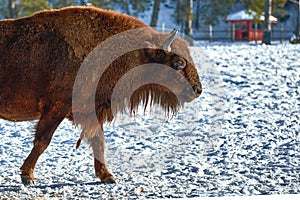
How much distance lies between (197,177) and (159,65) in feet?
4.74

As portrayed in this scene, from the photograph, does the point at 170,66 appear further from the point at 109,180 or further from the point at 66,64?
the point at 109,180

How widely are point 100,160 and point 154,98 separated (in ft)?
3.58

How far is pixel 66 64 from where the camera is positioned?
7980mm

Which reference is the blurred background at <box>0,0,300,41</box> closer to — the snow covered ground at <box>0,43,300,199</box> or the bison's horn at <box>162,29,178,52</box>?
the snow covered ground at <box>0,43,300,199</box>

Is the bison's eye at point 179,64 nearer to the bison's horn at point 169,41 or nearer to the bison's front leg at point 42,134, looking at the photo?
the bison's horn at point 169,41

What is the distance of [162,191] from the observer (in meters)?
7.32

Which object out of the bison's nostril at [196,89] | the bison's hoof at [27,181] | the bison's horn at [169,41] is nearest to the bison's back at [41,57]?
the bison's horn at [169,41]

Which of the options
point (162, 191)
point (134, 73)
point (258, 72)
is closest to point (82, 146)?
point (134, 73)

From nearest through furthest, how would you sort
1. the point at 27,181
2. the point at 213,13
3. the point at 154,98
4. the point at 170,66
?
the point at 27,181 < the point at 170,66 < the point at 154,98 < the point at 213,13

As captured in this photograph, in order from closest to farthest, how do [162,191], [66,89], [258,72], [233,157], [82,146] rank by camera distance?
[162,191] → [66,89] → [233,157] → [82,146] → [258,72]

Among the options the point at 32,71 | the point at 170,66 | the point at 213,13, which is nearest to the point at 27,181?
the point at 32,71

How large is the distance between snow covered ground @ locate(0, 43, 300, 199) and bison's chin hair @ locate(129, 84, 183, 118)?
0.78 m

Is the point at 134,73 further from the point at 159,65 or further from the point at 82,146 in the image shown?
the point at 82,146

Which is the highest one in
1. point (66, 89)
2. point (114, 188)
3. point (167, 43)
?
point (167, 43)
